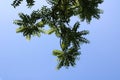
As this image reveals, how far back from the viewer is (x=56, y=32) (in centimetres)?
1387

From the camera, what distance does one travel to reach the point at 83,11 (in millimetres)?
13227

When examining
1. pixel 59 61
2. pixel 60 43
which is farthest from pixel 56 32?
pixel 59 61

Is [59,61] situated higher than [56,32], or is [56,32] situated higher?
[56,32]

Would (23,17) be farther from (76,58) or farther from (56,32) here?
(76,58)

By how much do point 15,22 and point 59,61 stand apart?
9.34 feet

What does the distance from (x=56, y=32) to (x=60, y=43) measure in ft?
1.88

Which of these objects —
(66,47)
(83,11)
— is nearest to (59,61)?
(66,47)

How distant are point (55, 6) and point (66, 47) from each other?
2119 mm

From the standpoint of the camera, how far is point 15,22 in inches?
532

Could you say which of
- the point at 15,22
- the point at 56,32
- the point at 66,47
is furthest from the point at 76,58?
the point at 15,22

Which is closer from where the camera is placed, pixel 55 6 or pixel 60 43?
pixel 55 6

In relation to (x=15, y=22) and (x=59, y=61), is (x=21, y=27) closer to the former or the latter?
(x=15, y=22)

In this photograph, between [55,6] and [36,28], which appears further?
[36,28]

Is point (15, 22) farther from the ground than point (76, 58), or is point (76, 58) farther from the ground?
point (15, 22)
